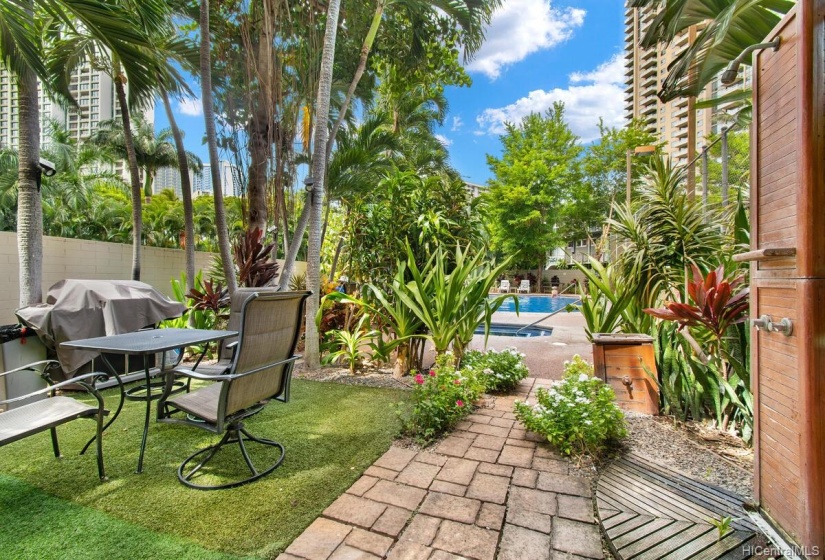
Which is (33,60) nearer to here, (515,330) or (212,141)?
(212,141)

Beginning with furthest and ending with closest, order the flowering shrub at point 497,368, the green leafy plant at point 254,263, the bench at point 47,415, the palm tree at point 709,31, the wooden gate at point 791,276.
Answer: the green leafy plant at point 254,263 < the flowering shrub at point 497,368 < the palm tree at point 709,31 < the bench at point 47,415 < the wooden gate at point 791,276

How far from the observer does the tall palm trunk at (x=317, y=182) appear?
4141mm

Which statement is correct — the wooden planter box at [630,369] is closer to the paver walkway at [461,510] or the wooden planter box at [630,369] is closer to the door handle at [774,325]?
the paver walkway at [461,510]

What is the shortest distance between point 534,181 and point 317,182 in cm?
1758

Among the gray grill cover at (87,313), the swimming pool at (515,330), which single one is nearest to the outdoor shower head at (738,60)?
the gray grill cover at (87,313)

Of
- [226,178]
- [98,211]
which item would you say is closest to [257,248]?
[226,178]

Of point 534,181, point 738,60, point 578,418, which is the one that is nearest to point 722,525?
point 578,418

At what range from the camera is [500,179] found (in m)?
20.9

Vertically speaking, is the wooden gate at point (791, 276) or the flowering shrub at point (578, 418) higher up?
the wooden gate at point (791, 276)

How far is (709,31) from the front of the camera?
3035 millimetres

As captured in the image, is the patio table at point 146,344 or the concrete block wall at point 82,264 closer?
the patio table at point 146,344

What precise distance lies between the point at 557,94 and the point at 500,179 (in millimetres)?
5282

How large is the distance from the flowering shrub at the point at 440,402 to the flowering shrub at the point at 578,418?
463 mm

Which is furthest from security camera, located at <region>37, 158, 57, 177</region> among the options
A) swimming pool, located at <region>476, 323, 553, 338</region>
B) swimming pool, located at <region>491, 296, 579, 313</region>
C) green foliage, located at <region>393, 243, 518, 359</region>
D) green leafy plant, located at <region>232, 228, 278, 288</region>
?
swimming pool, located at <region>491, 296, 579, 313</region>
